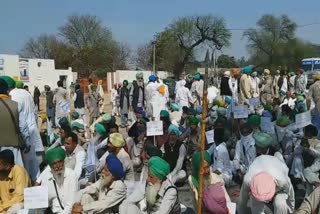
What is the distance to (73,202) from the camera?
533 cm

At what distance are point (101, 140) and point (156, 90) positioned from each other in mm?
5346

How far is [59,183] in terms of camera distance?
18.0 ft

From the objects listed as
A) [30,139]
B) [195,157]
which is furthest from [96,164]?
[195,157]

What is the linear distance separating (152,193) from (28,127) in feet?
8.81

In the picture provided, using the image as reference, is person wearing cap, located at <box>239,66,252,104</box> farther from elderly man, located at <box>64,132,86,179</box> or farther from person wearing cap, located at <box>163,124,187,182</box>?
elderly man, located at <box>64,132,86,179</box>

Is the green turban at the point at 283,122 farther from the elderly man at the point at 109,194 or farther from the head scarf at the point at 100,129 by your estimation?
the elderly man at the point at 109,194

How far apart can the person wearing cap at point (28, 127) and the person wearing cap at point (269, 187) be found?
3.15 m

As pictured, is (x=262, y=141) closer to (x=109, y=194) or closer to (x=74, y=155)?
(x=109, y=194)

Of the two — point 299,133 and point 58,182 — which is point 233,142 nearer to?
point 299,133

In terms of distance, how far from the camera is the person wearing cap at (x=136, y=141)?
8.38 meters

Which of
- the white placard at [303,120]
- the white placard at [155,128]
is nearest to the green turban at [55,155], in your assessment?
the white placard at [155,128]

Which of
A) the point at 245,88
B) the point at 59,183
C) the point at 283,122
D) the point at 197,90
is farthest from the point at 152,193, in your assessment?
the point at 197,90

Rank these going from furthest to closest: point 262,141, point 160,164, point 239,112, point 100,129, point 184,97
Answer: point 184,97
point 239,112
point 100,129
point 262,141
point 160,164

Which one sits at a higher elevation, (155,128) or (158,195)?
(155,128)
